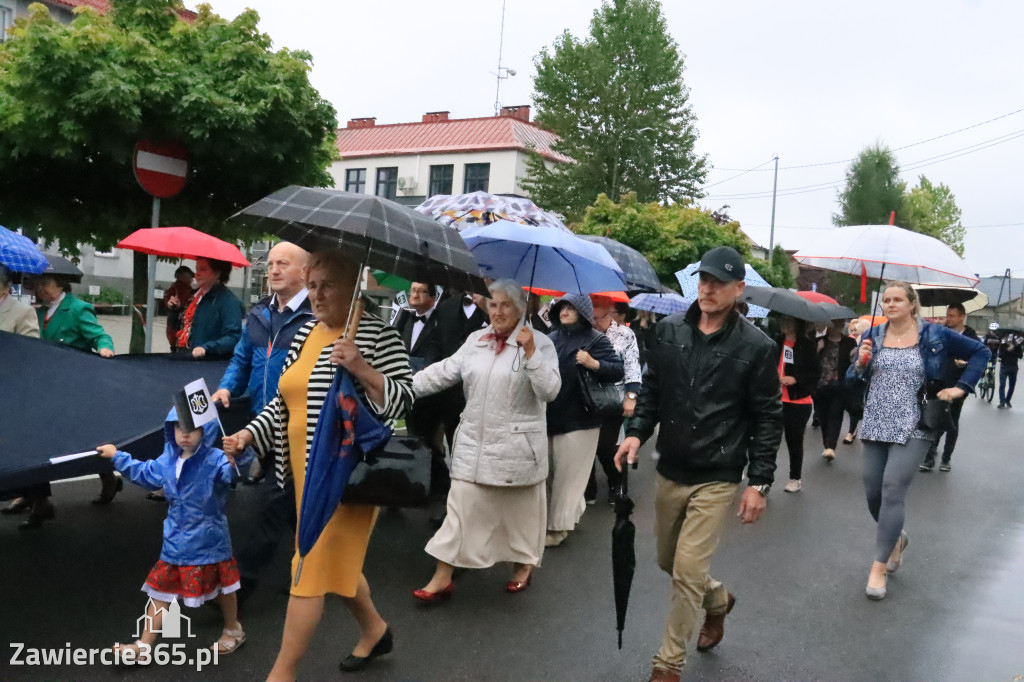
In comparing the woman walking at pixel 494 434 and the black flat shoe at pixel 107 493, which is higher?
the woman walking at pixel 494 434

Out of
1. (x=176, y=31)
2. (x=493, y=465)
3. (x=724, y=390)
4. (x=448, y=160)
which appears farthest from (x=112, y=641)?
(x=448, y=160)

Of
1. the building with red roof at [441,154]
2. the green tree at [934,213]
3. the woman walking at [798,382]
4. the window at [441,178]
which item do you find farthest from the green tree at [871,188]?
the woman walking at [798,382]

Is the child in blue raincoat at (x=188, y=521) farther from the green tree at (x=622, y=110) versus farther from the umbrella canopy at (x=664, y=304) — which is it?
the green tree at (x=622, y=110)

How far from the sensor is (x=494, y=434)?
5359 mm

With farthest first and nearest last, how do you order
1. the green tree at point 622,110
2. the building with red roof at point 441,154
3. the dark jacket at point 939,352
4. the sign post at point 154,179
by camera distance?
the building with red roof at point 441,154, the green tree at point 622,110, the sign post at point 154,179, the dark jacket at point 939,352

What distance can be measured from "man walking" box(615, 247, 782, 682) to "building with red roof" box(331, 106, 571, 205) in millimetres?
40553

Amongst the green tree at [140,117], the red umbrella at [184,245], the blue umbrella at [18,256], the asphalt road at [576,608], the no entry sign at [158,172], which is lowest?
the asphalt road at [576,608]

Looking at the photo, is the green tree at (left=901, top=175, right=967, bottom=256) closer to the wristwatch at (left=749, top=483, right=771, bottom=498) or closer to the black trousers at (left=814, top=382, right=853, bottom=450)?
the black trousers at (left=814, top=382, right=853, bottom=450)

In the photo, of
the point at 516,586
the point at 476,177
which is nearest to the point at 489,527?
the point at 516,586

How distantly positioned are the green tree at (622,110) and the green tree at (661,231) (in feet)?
25.7

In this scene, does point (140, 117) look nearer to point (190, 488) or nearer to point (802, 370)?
point (190, 488)

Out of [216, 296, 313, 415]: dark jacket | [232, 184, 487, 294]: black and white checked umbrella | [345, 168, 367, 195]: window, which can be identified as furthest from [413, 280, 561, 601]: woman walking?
[345, 168, 367, 195]: window

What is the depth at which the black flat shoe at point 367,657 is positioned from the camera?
427cm

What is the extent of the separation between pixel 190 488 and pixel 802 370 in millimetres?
7129
